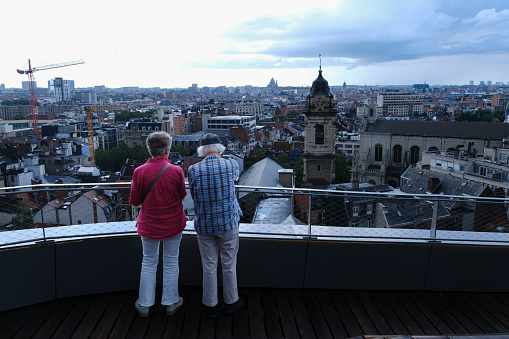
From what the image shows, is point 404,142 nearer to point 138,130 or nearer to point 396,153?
point 396,153

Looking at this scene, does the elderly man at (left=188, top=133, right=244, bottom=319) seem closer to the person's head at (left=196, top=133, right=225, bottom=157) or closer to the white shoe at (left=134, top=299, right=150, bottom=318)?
the person's head at (left=196, top=133, right=225, bottom=157)

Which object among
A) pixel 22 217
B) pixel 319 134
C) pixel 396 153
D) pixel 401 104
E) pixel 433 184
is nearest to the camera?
pixel 22 217

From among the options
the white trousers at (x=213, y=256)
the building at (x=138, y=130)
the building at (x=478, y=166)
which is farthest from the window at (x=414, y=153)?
the building at (x=138, y=130)

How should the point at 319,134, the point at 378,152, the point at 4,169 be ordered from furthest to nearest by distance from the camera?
the point at 378,152
the point at 319,134
the point at 4,169

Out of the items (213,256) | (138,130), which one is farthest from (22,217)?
(138,130)

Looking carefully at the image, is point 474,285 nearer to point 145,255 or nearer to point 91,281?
point 145,255

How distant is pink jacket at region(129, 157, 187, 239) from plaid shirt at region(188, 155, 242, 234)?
0.14 meters

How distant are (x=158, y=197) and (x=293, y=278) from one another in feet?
4.63

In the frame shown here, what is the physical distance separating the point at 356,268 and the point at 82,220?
3.07 meters

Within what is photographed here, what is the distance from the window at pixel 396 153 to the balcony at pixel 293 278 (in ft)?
104

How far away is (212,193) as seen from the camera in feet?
9.76

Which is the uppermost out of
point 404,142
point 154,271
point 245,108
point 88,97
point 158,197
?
point 88,97

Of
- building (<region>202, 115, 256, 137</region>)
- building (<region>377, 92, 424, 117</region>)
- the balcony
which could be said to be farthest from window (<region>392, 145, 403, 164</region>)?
building (<region>377, 92, 424, 117</region>)

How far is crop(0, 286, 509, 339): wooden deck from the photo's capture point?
2.94 metres
